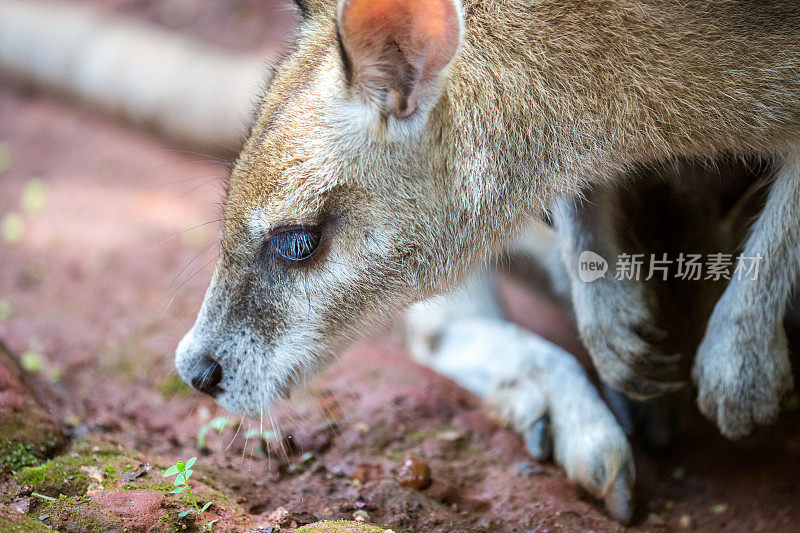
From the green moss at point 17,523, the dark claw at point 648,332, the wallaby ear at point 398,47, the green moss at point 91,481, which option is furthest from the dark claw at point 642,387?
the green moss at point 17,523

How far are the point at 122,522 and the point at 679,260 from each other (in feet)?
6.98

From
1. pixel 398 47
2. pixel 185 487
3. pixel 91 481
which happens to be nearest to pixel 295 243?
pixel 398 47

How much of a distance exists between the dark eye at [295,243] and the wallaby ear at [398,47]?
441mm

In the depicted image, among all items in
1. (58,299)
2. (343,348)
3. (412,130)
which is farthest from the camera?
(58,299)

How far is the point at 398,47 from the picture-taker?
2135 millimetres

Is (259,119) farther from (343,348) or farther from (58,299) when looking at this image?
(58,299)

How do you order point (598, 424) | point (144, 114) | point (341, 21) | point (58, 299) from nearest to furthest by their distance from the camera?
point (341, 21)
point (598, 424)
point (58, 299)
point (144, 114)

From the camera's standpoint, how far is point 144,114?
6.70 metres

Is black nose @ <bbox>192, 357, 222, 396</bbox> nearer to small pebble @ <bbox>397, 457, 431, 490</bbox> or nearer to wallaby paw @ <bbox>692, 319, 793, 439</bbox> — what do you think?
small pebble @ <bbox>397, 457, 431, 490</bbox>

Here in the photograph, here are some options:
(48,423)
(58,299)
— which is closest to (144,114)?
(58,299)

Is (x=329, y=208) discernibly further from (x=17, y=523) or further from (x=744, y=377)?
(x=744, y=377)

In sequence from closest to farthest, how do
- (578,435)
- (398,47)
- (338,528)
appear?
(338,528) → (398,47) → (578,435)

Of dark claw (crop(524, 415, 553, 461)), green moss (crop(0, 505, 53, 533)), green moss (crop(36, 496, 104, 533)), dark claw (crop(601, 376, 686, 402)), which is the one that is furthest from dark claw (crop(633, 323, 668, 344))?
green moss (crop(0, 505, 53, 533))

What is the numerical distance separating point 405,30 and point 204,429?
1648 mm
